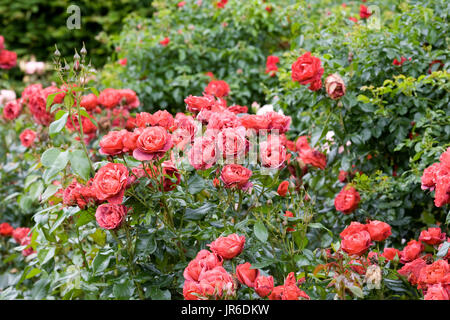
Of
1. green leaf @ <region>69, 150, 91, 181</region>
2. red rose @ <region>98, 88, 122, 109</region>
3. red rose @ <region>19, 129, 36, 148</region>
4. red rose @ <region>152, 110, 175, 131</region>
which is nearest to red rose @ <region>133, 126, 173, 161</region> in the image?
red rose @ <region>152, 110, 175, 131</region>

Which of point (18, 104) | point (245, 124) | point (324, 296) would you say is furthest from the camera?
point (18, 104)

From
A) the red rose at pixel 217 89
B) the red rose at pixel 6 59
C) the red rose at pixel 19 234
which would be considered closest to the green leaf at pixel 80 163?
the red rose at pixel 217 89

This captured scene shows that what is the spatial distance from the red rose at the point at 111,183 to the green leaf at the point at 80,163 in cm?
17

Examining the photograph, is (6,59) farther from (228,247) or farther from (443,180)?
(443,180)

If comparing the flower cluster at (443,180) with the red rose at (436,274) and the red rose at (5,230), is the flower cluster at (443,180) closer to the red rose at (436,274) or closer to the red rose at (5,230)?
the red rose at (436,274)

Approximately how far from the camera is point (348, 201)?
6.41 ft

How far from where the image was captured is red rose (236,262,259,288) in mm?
1235

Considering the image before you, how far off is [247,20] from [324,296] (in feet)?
7.52

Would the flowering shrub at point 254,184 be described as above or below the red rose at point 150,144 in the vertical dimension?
below

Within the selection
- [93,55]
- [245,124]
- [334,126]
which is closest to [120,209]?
[245,124]

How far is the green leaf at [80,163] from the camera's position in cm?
149

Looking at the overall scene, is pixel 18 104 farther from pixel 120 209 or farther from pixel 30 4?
pixel 30 4

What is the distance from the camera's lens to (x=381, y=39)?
84.3 inches

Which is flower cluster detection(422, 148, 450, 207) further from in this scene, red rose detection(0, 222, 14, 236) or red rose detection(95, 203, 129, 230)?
red rose detection(0, 222, 14, 236)
